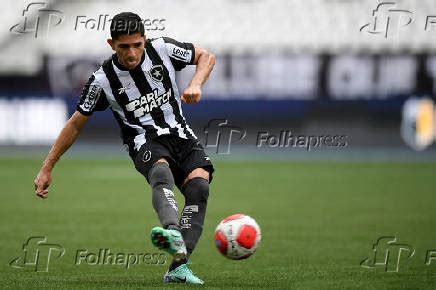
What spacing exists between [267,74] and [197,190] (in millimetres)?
17970

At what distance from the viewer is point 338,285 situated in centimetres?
677

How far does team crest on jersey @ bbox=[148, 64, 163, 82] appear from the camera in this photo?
6.85 metres

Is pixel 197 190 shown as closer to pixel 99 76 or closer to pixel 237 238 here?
pixel 237 238

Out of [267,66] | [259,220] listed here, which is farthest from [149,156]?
[267,66]

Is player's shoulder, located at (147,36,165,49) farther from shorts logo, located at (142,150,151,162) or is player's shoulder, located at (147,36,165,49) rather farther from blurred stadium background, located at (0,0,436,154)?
blurred stadium background, located at (0,0,436,154)

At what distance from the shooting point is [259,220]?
38.3 ft

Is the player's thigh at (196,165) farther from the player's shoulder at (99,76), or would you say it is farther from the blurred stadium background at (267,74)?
the blurred stadium background at (267,74)

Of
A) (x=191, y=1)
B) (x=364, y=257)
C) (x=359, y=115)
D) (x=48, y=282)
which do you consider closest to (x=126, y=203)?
(x=364, y=257)

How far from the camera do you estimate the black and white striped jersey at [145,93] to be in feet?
22.4

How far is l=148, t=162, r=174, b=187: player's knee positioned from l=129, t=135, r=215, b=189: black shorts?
0.09m

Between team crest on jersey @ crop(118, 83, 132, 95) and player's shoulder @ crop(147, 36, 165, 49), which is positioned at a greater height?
player's shoulder @ crop(147, 36, 165, 49)

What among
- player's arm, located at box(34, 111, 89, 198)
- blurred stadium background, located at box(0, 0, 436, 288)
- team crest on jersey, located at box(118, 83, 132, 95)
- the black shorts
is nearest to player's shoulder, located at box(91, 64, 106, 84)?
team crest on jersey, located at box(118, 83, 132, 95)

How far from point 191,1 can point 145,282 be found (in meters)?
21.5

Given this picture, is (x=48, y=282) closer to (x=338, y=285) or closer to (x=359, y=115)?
(x=338, y=285)
